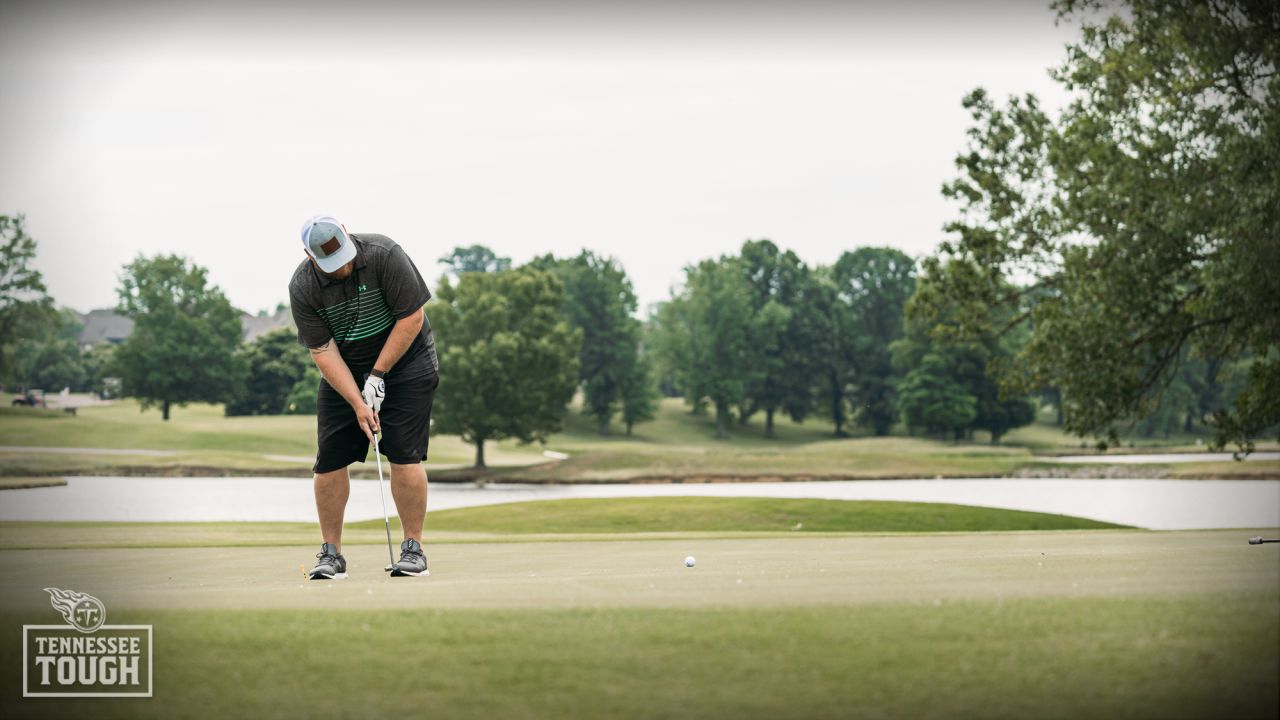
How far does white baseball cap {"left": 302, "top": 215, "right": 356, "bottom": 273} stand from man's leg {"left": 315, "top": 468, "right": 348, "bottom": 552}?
166 cm

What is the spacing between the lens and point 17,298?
185ft

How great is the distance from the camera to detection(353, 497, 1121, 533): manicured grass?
25016 mm

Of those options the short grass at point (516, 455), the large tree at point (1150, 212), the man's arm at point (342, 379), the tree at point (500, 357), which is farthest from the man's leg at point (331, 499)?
the tree at point (500, 357)

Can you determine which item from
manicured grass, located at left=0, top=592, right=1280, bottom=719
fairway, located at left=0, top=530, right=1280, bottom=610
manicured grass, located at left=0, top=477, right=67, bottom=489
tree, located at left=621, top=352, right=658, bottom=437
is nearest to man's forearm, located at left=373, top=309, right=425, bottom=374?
fairway, located at left=0, top=530, right=1280, bottom=610

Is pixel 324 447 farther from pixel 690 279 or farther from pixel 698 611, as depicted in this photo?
pixel 690 279

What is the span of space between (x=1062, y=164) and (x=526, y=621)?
25024 mm

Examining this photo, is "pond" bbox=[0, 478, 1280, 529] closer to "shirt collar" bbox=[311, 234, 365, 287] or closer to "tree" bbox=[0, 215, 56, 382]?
"tree" bbox=[0, 215, 56, 382]

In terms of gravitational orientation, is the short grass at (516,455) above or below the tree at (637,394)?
below

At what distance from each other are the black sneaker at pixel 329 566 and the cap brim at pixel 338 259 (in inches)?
78.5

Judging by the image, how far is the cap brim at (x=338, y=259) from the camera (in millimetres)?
8320

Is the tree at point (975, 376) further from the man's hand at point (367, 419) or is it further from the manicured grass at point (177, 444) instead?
the man's hand at point (367, 419)

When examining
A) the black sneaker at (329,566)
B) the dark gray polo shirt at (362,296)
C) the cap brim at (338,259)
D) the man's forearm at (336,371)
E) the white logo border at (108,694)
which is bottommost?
the black sneaker at (329,566)

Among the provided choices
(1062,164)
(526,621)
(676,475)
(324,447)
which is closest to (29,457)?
(676,475)

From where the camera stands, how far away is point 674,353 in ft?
332
